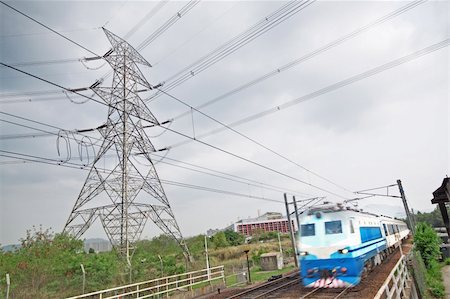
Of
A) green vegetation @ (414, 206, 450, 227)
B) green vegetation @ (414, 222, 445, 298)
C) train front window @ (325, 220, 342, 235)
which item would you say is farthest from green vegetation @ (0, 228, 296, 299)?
green vegetation @ (414, 206, 450, 227)

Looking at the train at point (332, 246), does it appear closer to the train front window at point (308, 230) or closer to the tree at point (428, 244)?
the train front window at point (308, 230)

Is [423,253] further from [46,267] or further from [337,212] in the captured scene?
[46,267]

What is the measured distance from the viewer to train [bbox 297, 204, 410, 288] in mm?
13352

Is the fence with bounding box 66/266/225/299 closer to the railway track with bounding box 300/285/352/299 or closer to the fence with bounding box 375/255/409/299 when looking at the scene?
the railway track with bounding box 300/285/352/299

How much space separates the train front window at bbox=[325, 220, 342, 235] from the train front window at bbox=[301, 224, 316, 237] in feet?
2.15

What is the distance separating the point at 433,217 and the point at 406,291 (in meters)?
93.4

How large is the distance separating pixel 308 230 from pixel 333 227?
4.21 feet

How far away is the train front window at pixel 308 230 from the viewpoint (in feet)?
48.8

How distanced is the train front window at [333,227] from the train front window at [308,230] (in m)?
0.66

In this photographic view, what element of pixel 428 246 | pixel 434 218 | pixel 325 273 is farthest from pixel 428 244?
pixel 434 218

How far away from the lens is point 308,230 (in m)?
15.1

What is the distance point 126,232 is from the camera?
1798cm

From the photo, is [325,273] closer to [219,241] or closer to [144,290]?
[144,290]

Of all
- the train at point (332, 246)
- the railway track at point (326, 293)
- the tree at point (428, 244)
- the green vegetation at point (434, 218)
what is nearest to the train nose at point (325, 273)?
the train at point (332, 246)
